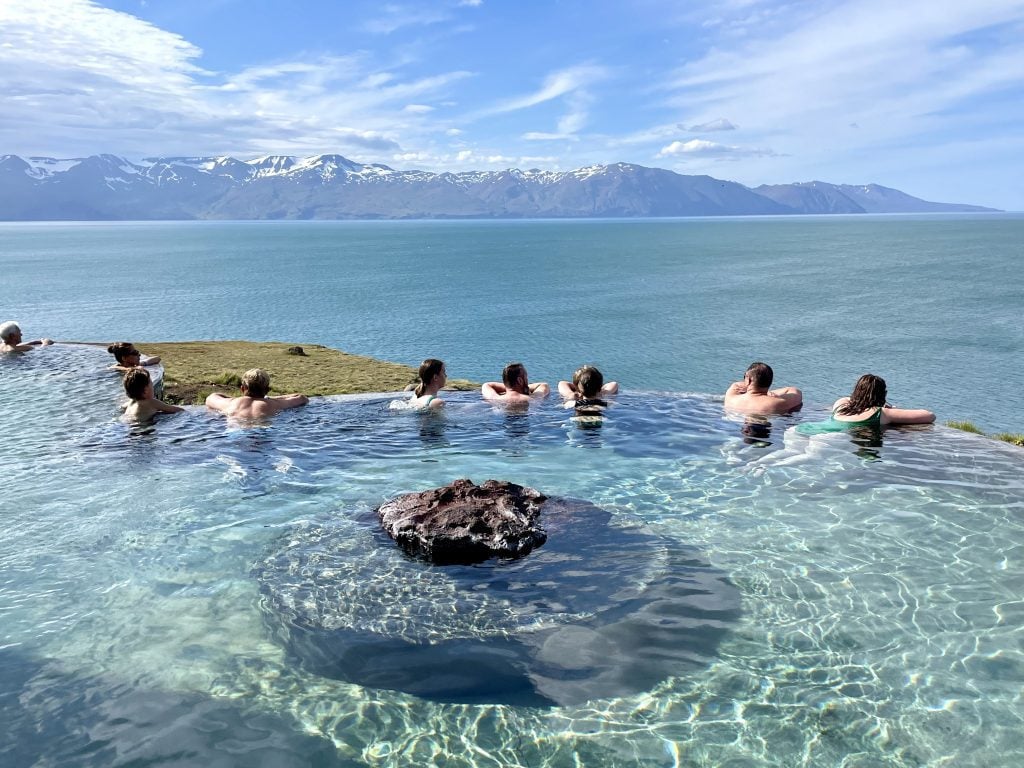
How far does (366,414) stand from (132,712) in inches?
455

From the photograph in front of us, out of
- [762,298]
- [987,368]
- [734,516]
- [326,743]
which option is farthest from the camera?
[762,298]

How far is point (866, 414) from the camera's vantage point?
15953 mm

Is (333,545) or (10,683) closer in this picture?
(10,683)

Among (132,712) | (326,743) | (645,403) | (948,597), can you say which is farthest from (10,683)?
(645,403)

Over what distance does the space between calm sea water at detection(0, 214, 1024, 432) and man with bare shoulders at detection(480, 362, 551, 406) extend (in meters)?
8.93

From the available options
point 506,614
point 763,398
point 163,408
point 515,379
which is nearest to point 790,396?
point 763,398

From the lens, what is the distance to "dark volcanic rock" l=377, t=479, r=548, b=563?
10.3m

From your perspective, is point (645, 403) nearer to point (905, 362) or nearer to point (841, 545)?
point (841, 545)

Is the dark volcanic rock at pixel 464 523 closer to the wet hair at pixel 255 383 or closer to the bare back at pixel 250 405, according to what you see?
the bare back at pixel 250 405

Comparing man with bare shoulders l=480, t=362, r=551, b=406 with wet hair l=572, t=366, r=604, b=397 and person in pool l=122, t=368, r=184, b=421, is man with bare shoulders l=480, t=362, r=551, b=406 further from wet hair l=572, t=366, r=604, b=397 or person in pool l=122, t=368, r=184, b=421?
person in pool l=122, t=368, r=184, b=421

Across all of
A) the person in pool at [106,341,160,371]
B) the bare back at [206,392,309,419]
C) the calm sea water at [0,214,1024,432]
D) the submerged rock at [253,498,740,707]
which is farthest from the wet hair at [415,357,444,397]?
the calm sea water at [0,214,1024,432]

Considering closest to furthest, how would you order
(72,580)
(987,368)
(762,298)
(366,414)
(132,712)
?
(132,712) → (72,580) → (366,414) → (987,368) → (762,298)

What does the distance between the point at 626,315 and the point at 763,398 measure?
5930 centimetres

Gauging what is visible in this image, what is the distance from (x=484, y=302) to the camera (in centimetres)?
8812
